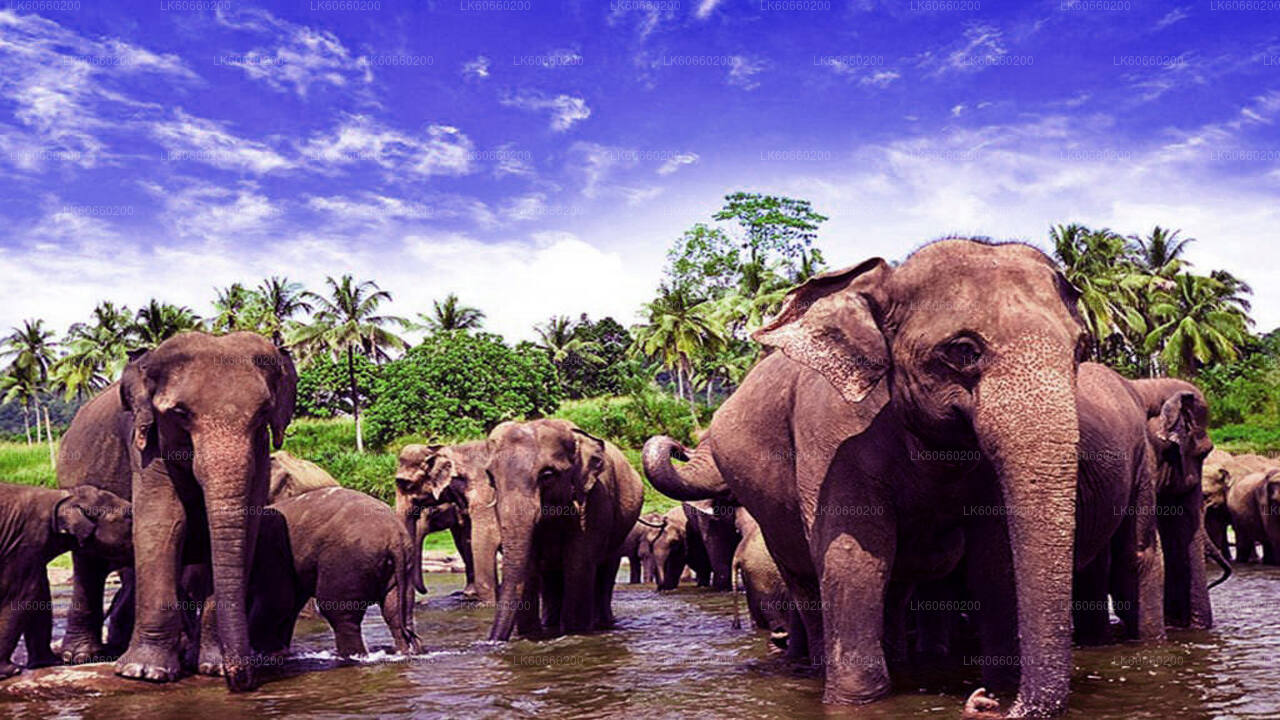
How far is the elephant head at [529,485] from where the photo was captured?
41.0 ft

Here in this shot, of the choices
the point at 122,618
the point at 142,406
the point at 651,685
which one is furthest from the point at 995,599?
the point at 122,618

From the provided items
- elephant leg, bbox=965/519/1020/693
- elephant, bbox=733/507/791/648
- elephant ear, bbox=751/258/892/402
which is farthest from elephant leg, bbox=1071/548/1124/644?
elephant ear, bbox=751/258/892/402

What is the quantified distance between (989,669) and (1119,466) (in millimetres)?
2195

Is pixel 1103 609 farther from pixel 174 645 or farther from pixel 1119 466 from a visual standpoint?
pixel 174 645

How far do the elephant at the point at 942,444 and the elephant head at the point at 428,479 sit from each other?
357 inches

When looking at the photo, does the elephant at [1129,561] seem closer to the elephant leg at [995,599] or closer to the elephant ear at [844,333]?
the elephant leg at [995,599]

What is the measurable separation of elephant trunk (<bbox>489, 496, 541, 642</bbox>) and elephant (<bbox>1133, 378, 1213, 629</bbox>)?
6.13 m

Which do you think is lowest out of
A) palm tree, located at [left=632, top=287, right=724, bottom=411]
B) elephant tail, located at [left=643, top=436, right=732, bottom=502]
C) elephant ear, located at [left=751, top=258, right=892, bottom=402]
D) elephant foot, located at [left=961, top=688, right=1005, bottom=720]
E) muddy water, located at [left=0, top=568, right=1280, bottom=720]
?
muddy water, located at [left=0, top=568, right=1280, bottom=720]

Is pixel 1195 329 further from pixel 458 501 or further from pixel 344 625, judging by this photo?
pixel 344 625

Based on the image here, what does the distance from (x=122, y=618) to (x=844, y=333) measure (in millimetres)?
9189

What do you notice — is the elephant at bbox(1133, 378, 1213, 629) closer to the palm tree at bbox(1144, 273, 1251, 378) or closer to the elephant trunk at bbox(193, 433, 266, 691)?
the elephant trunk at bbox(193, 433, 266, 691)

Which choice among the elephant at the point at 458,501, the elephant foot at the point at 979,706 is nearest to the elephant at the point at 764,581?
the elephant at the point at 458,501

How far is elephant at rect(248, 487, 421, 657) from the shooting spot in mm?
11438

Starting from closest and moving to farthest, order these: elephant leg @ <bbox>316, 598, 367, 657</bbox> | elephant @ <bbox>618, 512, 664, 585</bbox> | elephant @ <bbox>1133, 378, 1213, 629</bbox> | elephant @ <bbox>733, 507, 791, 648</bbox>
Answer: elephant @ <bbox>1133, 378, 1213, 629</bbox> < elephant @ <bbox>733, 507, 791, 648</bbox> < elephant leg @ <bbox>316, 598, 367, 657</bbox> < elephant @ <bbox>618, 512, 664, 585</bbox>
